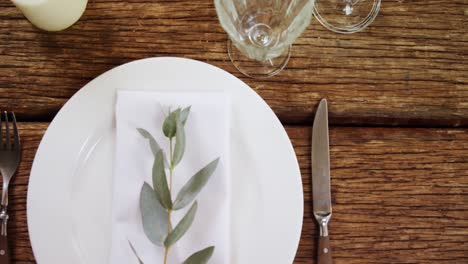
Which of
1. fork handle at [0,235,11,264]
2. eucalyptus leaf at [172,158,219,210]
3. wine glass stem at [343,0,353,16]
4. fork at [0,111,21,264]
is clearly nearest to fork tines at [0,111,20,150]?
fork at [0,111,21,264]

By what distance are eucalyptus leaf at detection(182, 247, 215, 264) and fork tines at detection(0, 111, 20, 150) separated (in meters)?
0.25

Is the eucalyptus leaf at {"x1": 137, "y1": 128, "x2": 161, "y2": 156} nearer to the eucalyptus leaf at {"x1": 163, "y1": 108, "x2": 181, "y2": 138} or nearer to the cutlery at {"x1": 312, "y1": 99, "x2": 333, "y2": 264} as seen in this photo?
the eucalyptus leaf at {"x1": 163, "y1": 108, "x2": 181, "y2": 138}

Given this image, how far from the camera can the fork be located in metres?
0.63

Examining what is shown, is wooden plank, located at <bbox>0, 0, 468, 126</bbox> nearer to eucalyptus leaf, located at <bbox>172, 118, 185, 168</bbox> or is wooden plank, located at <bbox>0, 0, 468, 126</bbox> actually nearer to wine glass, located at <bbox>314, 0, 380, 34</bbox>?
wine glass, located at <bbox>314, 0, 380, 34</bbox>

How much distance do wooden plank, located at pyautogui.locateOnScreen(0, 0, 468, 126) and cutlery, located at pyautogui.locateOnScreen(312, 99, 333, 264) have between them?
0.07ft

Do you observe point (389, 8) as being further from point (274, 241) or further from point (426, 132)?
point (274, 241)

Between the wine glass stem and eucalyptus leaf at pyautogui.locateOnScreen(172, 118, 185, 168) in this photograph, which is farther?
the wine glass stem

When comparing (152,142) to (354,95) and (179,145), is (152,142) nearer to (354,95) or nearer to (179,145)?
(179,145)

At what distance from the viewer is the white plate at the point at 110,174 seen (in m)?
0.62

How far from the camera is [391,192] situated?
69 centimetres

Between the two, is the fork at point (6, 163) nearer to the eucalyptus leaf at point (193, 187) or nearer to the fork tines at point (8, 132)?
the fork tines at point (8, 132)

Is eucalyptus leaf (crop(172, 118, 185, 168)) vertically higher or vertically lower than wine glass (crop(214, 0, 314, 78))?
lower

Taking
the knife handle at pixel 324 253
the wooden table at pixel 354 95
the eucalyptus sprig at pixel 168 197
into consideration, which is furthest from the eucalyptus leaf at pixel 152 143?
the knife handle at pixel 324 253

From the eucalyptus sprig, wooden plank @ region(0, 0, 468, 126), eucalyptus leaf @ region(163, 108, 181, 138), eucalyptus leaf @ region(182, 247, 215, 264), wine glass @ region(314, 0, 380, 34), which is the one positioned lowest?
eucalyptus leaf @ region(182, 247, 215, 264)
